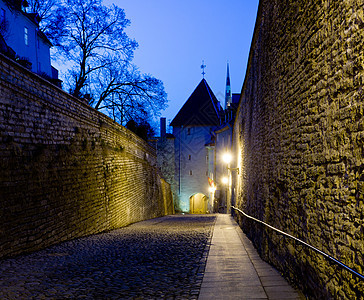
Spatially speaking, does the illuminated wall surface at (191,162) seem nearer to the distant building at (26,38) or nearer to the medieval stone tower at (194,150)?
the medieval stone tower at (194,150)

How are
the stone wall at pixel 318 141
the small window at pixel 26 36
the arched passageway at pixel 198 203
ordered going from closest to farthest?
the stone wall at pixel 318 141, the small window at pixel 26 36, the arched passageway at pixel 198 203

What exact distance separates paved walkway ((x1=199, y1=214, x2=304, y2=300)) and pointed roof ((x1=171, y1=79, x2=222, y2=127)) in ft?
119

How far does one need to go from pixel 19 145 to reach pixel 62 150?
1983mm

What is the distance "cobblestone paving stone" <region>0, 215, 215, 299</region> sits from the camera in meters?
4.13

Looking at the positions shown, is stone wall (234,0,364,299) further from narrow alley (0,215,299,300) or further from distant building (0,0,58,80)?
distant building (0,0,58,80)

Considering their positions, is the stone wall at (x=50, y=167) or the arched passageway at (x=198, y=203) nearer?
the stone wall at (x=50, y=167)

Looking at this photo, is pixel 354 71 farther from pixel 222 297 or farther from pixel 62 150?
pixel 62 150

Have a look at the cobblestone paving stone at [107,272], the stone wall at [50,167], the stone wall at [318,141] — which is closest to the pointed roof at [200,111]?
the stone wall at [50,167]

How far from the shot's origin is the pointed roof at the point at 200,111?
43.0 m

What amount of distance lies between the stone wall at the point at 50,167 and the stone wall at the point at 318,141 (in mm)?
5002

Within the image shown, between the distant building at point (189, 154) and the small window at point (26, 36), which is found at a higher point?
the small window at point (26, 36)

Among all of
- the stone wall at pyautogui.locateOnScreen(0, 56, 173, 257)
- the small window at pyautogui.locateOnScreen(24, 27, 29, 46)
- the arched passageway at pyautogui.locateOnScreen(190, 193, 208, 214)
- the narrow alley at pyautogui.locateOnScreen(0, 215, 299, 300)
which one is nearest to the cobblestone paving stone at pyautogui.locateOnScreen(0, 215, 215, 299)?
the narrow alley at pyautogui.locateOnScreen(0, 215, 299, 300)

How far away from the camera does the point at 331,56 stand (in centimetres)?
326

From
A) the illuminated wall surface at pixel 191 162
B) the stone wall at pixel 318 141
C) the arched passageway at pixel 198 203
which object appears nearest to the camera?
the stone wall at pixel 318 141
